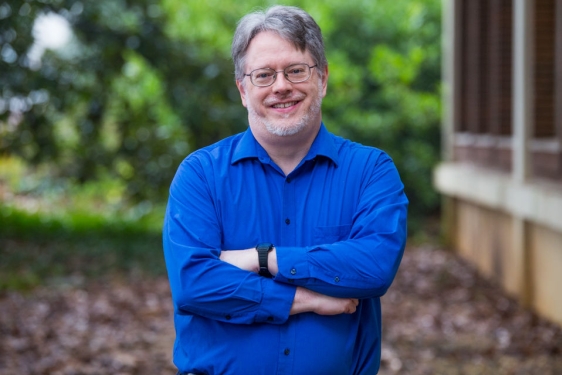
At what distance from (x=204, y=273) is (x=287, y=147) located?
1.77 feet

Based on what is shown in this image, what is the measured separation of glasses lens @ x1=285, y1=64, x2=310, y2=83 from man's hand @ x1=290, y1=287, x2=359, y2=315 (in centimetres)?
72

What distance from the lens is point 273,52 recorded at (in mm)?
3197

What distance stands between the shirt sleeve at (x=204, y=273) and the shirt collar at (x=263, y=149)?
0.15 metres

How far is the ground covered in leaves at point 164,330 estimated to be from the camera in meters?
7.55

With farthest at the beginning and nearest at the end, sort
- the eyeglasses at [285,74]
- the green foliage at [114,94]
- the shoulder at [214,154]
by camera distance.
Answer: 1. the green foliage at [114,94]
2. the shoulder at [214,154]
3. the eyeglasses at [285,74]

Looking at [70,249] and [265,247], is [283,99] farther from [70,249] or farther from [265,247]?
[70,249]

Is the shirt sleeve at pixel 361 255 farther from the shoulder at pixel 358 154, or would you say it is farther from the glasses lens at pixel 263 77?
the glasses lens at pixel 263 77

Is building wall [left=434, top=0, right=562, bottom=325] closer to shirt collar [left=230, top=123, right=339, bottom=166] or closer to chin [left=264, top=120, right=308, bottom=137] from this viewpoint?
shirt collar [left=230, top=123, right=339, bottom=166]

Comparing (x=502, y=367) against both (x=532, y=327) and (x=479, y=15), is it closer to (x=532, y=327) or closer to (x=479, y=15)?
(x=532, y=327)

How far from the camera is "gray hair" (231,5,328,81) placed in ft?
10.5

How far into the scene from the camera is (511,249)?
1105cm

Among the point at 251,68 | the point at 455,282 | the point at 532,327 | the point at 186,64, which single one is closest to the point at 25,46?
the point at 186,64

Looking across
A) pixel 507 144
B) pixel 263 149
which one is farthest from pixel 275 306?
pixel 507 144

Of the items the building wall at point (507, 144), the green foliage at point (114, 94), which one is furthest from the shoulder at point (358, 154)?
the green foliage at point (114, 94)
